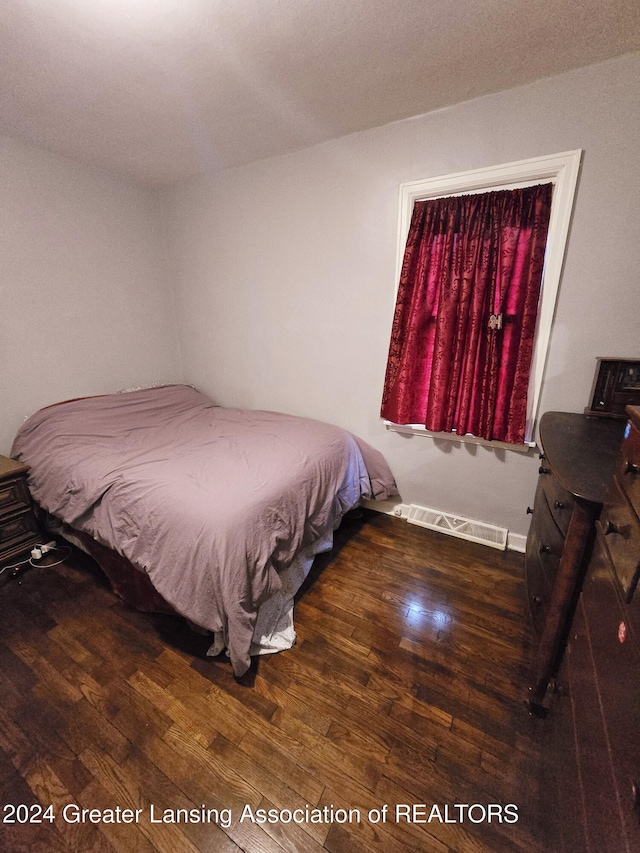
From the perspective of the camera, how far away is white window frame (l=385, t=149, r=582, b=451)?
5.16 feet

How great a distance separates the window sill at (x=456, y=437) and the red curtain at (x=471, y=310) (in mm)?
67

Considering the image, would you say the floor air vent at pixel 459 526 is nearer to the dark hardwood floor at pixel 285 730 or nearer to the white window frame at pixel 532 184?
the dark hardwood floor at pixel 285 730

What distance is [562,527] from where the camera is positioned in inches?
43.1

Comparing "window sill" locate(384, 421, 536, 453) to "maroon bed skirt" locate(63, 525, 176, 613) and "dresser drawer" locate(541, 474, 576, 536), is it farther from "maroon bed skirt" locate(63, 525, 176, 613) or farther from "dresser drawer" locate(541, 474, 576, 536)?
"maroon bed skirt" locate(63, 525, 176, 613)

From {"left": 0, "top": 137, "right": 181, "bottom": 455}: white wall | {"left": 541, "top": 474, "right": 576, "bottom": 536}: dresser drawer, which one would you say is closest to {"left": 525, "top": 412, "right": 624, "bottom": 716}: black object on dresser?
{"left": 541, "top": 474, "right": 576, "bottom": 536}: dresser drawer

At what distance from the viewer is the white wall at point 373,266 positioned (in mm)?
1527

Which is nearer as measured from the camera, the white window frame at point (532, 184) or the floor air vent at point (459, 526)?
the white window frame at point (532, 184)

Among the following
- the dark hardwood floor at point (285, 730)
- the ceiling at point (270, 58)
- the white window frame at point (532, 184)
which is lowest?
the dark hardwood floor at point (285, 730)

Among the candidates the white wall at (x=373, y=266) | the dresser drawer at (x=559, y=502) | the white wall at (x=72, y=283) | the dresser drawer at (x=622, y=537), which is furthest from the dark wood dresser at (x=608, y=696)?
the white wall at (x=72, y=283)

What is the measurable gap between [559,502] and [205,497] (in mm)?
1348

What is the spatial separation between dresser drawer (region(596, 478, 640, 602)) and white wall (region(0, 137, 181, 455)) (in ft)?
10.1

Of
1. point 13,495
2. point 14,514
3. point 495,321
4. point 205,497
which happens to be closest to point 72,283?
point 13,495

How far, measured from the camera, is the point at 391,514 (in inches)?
97.7

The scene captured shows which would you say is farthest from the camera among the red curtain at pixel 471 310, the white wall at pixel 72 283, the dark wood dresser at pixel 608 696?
the white wall at pixel 72 283
